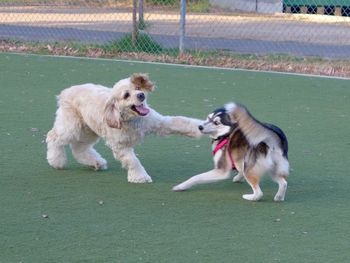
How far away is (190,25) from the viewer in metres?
17.4

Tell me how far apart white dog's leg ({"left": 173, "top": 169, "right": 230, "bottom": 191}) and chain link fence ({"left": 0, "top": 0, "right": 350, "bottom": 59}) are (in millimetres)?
6240

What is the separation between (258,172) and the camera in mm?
5281

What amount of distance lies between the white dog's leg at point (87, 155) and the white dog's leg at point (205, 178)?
2.57ft

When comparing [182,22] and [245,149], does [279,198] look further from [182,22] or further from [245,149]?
[182,22]

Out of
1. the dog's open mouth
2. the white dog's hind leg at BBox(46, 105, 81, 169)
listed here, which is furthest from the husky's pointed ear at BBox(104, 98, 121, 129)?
the white dog's hind leg at BBox(46, 105, 81, 169)

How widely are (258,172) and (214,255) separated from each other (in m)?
1.09

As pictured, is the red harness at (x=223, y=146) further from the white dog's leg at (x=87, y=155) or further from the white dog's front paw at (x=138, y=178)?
the white dog's leg at (x=87, y=155)

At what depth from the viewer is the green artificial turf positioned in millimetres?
4387

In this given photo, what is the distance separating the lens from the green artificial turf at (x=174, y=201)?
439 cm

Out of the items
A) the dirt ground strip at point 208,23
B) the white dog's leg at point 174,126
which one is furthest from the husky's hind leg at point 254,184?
the dirt ground strip at point 208,23

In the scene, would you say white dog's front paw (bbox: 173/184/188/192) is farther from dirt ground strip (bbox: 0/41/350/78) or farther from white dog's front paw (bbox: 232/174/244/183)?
dirt ground strip (bbox: 0/41/350/78)

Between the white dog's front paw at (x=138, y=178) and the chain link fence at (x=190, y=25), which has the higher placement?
the white dog's front paw at (x=138, y=178)

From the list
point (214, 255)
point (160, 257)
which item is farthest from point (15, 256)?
point (214, 255)

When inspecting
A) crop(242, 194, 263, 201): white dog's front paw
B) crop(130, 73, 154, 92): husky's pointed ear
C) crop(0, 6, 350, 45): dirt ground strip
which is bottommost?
crop(0, 6, 350, 45): dirt ground strip
